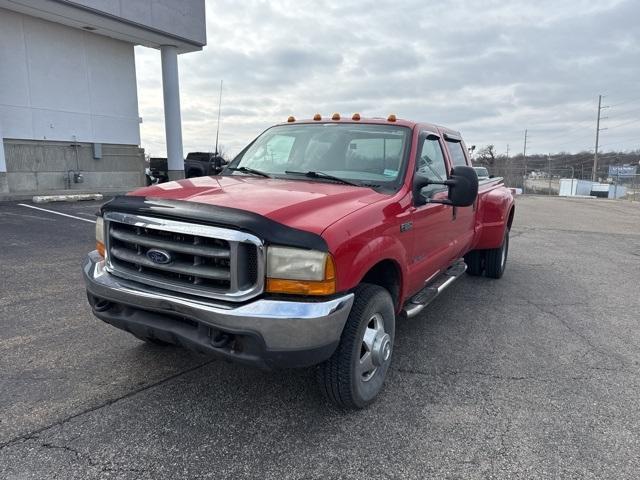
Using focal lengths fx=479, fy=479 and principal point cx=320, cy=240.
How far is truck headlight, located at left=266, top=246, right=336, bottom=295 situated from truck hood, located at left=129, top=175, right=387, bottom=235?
141mm

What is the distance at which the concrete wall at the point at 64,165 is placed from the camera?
50.2ft

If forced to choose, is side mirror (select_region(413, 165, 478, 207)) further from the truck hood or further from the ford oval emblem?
the ford oval emblem

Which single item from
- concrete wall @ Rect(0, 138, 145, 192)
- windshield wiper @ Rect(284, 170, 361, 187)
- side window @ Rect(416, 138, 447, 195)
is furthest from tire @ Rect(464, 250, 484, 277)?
concrete wall @ Rect(0, 138, 145, 192)

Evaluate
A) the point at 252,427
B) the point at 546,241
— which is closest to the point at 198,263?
the point at 252,427

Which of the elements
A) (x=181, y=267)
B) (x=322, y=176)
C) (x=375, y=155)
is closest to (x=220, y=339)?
(x=181, y=267)

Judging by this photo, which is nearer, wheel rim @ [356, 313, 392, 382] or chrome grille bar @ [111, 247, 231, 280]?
chrome grille bar @ [111, 247, 231, 280]

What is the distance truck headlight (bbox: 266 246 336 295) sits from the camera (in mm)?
2457

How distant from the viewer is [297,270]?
247 cm

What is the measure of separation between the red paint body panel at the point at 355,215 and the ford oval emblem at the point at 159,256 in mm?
349

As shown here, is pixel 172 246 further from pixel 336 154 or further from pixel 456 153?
pixel 456 153

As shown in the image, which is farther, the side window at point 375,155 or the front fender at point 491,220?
the front fender at point 491,220

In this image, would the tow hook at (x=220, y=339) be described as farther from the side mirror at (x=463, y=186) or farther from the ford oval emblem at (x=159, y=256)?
the side mirror at (x=463, y=186)

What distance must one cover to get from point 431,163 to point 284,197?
1.82 meters

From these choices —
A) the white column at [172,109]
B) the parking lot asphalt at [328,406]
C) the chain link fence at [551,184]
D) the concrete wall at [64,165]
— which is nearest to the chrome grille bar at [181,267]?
the parking lot asphalt at [328,406]
